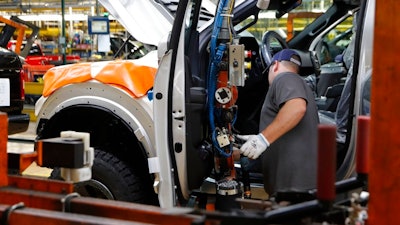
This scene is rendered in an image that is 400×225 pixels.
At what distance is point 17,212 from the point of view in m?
2.02

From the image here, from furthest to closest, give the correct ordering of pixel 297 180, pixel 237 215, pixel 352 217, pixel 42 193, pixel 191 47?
pixel 191 47, pixel 297 180, pixel 42 193, pixel 352 217, pixel 237 215

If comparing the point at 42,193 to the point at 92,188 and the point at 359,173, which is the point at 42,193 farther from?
the point at 92,188

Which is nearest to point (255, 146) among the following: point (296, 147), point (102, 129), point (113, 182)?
point (296, 147)

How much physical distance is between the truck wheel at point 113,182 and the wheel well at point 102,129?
3.3 inches

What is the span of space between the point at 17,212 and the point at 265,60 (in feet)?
9.91

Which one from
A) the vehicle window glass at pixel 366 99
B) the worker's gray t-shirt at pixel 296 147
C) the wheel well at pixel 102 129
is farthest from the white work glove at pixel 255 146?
the wheel well at pixel 102 129

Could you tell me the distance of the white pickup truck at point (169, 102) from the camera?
Result: 3545 millimetres

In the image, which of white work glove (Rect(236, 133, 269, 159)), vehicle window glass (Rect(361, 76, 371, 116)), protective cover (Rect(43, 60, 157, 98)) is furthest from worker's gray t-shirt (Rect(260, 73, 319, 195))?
protective cover (Rect(43, 60, 157, 98))

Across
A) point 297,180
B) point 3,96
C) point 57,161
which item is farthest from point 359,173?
point 3,96

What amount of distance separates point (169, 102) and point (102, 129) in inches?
34.5

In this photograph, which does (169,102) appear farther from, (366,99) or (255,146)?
(366,99)

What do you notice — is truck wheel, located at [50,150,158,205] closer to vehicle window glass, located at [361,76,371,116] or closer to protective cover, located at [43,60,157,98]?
protective cover, located at [43,60,157,98]

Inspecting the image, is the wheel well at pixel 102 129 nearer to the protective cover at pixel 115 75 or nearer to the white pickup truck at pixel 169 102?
the white pickup truck at pixel 169 102

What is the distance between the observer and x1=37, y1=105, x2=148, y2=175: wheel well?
412 cm
